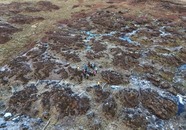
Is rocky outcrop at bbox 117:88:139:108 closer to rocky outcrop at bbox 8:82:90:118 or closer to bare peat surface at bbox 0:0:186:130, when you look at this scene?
bare peat surface at bbox 0:0:186:130

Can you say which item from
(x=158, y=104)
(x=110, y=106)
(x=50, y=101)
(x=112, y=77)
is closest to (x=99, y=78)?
(x=112, y=77)

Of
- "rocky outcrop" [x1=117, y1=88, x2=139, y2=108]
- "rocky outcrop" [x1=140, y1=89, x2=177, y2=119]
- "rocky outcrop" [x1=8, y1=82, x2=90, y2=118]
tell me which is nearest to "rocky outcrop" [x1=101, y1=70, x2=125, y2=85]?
"rocky outcrop" [x1=117, y1=88, x2=139, y2=108]

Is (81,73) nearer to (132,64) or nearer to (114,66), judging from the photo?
(114,66)

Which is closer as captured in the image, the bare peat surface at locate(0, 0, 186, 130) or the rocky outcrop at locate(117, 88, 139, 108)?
the bare peat surface at locate(0, 0, 186, 130)

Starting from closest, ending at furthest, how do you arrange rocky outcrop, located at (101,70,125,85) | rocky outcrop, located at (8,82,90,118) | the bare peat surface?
the bare peat surface, rocky outcrop, located at (8,82,90,118), rocky outcrop, located at (101,70,125,85)

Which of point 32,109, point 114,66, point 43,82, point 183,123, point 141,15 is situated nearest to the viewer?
point 183,123

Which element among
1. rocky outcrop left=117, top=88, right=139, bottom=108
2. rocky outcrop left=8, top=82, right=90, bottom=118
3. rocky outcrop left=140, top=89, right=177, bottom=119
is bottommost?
rocky outcrop left=140, top=89, right=177, bottom=119

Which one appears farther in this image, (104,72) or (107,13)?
(107,13)

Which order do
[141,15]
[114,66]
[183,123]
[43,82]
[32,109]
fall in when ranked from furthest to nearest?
[141,15] < [114,66] < [43,82] < [32,109] < [183,123]

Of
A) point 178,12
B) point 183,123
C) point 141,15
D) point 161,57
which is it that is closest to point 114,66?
point 161,57
